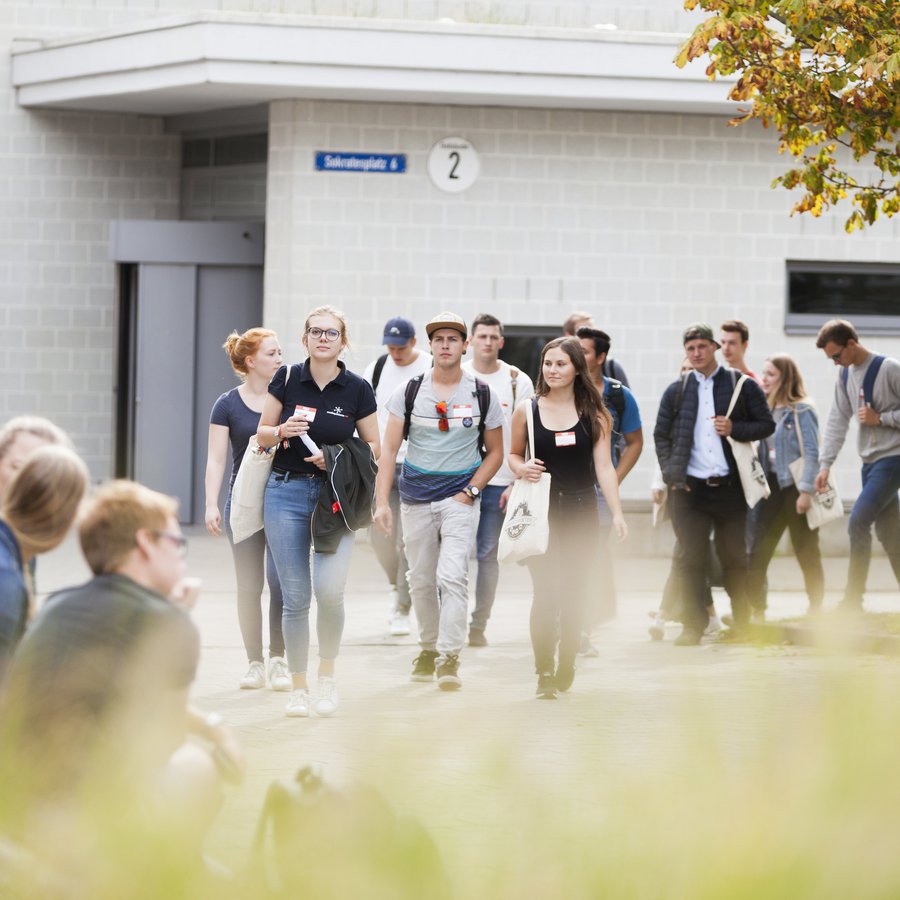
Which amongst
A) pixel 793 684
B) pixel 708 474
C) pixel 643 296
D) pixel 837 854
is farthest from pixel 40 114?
pixel 837 854

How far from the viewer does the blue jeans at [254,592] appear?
8.81m

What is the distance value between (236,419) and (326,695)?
1687 millimetres

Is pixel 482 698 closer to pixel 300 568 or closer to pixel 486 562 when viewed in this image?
pixel 300 568

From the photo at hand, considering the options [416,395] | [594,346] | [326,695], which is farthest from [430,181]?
[326,695]

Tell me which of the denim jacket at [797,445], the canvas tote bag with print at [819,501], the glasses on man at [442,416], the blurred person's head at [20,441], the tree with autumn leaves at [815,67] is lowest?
the canvas tote bag with print at [819,501]

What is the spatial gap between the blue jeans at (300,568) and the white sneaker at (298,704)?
10 cm

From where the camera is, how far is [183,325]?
17562mm

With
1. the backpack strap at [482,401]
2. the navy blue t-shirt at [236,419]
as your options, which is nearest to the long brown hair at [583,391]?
the backpack strap at [482,401]

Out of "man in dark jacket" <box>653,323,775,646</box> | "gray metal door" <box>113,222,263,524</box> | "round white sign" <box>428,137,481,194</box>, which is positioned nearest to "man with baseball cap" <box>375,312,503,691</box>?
"man in dark jacket" <box>653,323,775,646</box>

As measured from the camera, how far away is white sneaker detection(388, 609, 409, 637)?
10.8m

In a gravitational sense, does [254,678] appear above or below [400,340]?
below

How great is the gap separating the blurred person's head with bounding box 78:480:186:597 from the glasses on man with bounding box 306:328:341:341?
3944mm

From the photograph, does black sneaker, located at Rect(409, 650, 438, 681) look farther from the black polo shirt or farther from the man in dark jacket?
the man in dark jacket

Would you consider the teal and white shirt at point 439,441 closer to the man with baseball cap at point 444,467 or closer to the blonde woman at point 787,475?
the man with baseball cap at point 444,467
